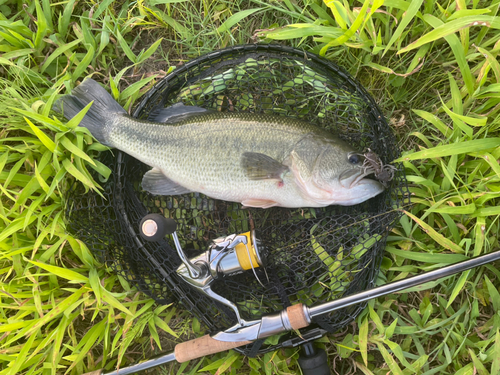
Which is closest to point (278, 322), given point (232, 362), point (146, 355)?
point (232, 362)

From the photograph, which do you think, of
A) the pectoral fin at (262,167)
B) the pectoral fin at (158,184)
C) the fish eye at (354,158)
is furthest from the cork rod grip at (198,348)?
the fish eye at (354,158)

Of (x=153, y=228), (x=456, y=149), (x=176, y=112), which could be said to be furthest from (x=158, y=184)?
(x=456, y=149)

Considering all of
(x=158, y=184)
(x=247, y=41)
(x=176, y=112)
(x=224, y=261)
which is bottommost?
(x=224, y=261)

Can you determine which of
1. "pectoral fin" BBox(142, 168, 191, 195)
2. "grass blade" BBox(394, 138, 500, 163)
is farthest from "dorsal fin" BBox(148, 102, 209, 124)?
"grass blade" BBox(394, 138, 500, 163)

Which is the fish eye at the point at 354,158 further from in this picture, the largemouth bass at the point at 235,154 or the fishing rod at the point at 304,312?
the fishing rod at the point at 304,312

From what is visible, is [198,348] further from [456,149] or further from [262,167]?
[456,149]

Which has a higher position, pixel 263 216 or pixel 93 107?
pixel 93 107

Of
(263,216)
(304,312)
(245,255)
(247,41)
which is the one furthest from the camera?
(247,41)
